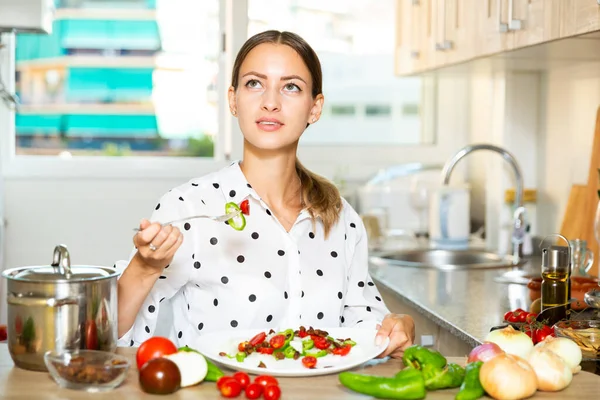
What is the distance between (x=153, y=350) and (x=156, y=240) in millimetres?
189

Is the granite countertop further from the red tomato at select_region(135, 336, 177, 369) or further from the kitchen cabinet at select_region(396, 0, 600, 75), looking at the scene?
the red tomato at select_region(135, 336, 177, 369)

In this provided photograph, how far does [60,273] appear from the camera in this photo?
4.83 feet

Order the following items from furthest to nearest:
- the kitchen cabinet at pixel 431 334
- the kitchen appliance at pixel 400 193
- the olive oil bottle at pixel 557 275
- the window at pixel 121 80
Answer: the window at pixel 121 80, the kitchen appliance at pixel 400 193, the kitchen cabinet at pixel 431 334, the olive oil bottle at pixel 557 275

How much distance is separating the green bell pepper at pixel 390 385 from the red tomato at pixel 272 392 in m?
0.11

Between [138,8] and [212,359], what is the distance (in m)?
3.03

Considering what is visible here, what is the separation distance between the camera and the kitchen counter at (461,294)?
227 cm

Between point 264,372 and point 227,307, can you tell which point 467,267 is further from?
point 264,372

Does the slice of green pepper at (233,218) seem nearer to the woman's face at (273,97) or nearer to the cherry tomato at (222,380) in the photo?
the woman's face at (273,97)

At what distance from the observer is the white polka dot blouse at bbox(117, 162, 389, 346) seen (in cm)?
192

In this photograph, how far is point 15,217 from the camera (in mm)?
4121

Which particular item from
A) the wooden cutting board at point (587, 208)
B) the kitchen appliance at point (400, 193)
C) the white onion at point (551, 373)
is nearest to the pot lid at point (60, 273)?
the white onion at point (551, 373)

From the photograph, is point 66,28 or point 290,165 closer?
point 290,165

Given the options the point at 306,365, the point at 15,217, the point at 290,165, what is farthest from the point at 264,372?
the point at 15,217

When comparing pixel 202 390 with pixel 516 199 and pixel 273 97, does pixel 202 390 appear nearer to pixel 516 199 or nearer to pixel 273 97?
pixel 273 97
